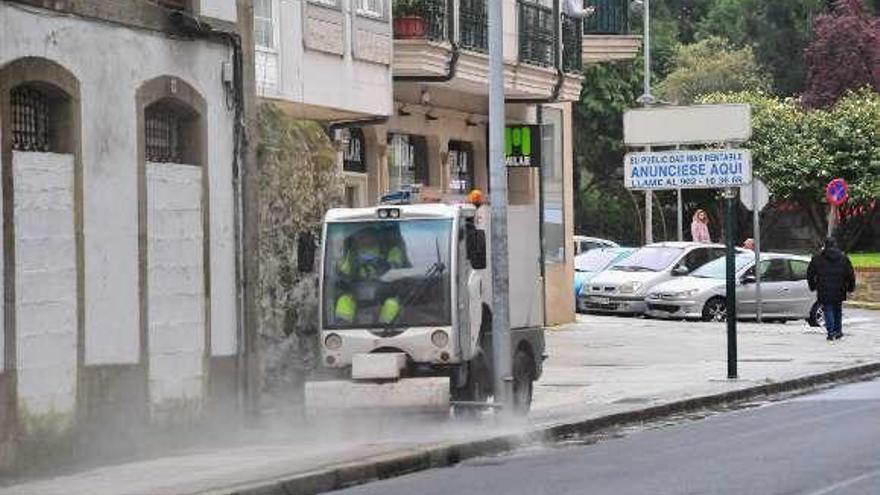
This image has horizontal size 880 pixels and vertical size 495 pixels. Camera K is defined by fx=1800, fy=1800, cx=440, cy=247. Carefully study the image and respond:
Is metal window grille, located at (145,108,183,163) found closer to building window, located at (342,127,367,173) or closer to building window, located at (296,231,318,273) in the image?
building window, located at (296,231,318,273)

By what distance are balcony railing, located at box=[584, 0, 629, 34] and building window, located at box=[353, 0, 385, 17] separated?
11325 mm

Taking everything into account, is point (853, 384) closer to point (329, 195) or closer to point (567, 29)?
point (329, 195)

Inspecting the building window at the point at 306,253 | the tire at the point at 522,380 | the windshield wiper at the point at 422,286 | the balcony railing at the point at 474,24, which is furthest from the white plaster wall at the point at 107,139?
the balcony railing at the point at 474,24

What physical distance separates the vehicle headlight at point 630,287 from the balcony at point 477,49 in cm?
552

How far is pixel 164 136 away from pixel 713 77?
55.7m

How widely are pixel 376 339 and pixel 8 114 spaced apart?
4.73 m

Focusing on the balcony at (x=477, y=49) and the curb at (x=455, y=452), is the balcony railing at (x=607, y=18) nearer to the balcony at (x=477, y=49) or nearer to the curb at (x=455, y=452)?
the balcony at (x=477, y=49)

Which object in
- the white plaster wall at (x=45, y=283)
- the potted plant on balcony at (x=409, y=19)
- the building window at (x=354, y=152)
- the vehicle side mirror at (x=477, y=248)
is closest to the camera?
the white plaster wall at (x=45, y=283)

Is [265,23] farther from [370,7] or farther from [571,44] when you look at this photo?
[571,44]

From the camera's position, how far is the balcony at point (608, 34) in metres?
35.4

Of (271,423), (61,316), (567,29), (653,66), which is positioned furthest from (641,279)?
(653,66)

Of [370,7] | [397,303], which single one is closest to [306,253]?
[397,303]

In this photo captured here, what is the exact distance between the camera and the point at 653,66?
76000mm

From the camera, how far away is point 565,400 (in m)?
21.3
